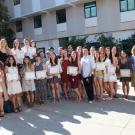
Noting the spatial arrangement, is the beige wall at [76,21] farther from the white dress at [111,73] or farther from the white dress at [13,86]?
the white dress at [13,86]

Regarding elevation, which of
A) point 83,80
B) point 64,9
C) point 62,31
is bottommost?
point 83,80

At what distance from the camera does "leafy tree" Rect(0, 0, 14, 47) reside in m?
32.5

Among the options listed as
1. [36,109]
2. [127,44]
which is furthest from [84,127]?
[127,44]

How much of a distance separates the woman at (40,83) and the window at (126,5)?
50.9 ft

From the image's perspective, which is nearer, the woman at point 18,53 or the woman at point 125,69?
the woman at point 18,53

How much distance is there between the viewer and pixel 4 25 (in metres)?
32.8

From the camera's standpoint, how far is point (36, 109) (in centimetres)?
1018

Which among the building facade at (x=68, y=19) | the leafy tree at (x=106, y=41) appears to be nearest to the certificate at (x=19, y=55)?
the leafy tree at (x=106, y=41)

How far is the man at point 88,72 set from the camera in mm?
10859

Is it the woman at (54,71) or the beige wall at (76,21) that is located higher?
the beige wall at (76,21)

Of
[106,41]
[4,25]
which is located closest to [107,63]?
[106,41]

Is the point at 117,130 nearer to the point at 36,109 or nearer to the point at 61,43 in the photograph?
the point at 36,109

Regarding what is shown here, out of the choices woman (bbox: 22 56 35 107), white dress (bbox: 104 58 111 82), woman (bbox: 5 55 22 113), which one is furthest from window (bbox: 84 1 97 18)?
woman (bbox: 5 55 22 113)

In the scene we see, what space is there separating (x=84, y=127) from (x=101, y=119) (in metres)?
0.77
